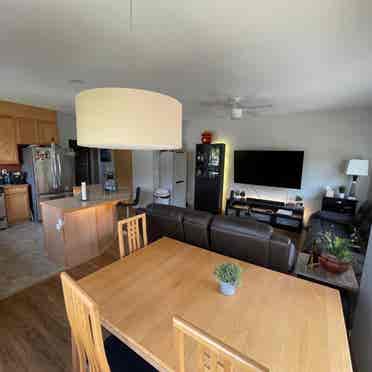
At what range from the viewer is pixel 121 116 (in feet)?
3.16

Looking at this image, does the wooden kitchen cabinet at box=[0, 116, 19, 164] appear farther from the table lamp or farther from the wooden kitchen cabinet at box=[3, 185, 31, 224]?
the table lamp

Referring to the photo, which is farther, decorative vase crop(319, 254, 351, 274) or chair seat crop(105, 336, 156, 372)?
decorative vase crop(319, 254, 351, 274)

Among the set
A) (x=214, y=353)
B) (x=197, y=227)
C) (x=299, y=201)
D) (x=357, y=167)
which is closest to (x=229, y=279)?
(x=214, y=353)

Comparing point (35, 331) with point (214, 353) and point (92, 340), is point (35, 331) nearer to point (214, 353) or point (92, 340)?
point (92, 340)

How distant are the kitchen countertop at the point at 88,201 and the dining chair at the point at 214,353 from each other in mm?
2404

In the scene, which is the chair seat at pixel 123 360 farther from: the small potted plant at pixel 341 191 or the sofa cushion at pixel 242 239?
the small potted plant at pixel 341 191

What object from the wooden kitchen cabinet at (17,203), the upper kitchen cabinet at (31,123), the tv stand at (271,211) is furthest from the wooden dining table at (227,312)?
the upper kitchen cabinet at (31,123)

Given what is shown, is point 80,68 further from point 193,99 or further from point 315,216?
point 315,216

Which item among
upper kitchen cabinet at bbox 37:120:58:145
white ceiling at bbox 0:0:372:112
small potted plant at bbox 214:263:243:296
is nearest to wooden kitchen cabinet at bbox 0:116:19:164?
upper kitchen cabinet at bbox 37:120:58:145

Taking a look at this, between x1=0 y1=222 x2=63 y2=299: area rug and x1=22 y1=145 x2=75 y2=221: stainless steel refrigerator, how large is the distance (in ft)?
2.50

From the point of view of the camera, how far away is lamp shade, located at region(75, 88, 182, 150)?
959mm

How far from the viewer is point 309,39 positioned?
5.34 feet

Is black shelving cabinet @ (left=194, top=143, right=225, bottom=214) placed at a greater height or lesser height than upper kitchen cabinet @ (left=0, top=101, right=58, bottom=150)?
lesser

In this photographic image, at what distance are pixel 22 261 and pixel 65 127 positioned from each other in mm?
3255
